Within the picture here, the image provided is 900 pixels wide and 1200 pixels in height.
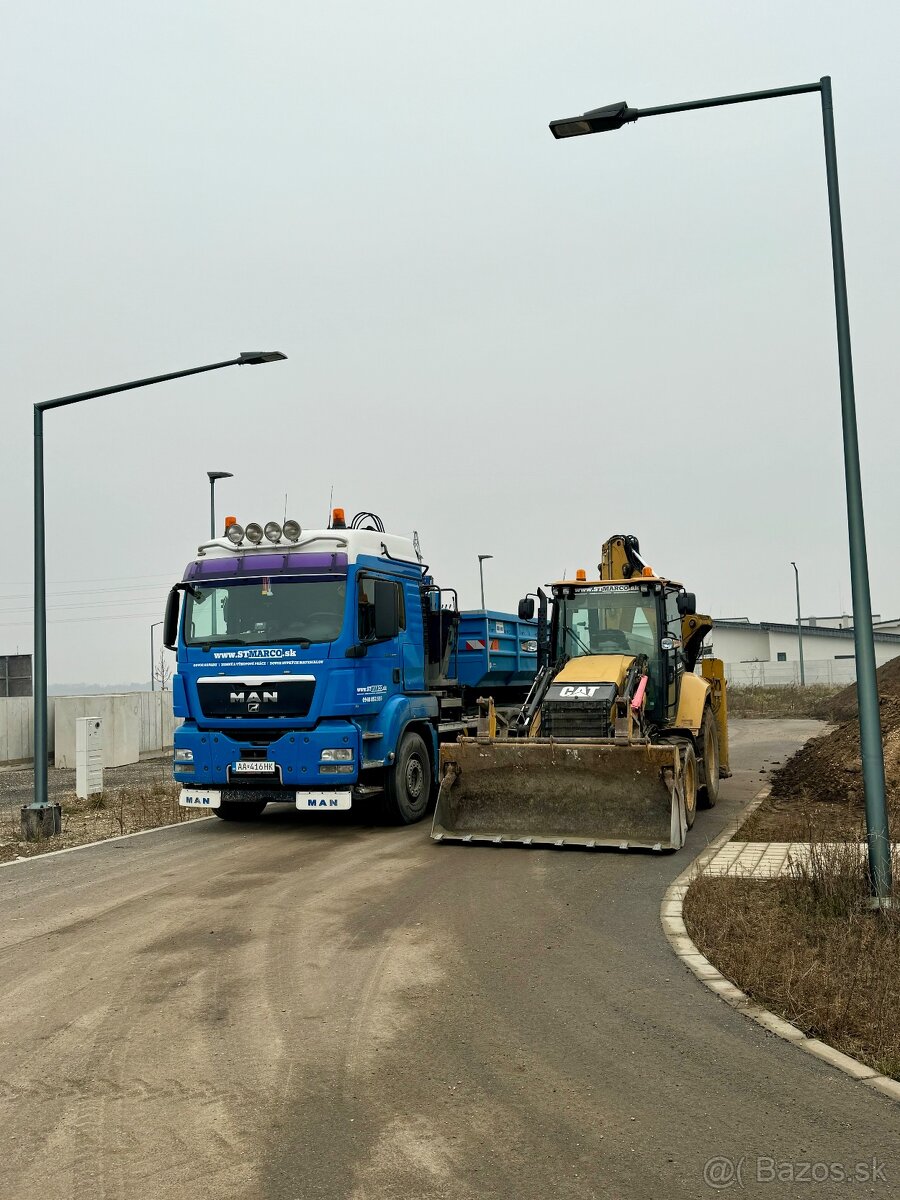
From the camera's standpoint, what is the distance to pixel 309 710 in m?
12.4

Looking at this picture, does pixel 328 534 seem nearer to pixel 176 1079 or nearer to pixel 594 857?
pixel 594 857

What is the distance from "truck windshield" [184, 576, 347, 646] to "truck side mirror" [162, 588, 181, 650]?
15 cm

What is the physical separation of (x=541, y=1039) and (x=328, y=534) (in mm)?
8324

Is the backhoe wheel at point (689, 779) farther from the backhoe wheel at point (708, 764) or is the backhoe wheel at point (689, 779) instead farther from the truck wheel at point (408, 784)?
the truck wheel at point (408, 784)

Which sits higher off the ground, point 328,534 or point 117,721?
point 328,534

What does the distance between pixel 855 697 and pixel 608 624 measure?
80.5 ft

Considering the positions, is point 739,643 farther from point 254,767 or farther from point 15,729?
point 254,767

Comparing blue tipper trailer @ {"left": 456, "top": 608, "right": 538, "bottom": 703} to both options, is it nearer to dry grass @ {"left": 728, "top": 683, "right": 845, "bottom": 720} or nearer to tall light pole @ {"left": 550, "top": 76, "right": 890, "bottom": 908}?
tall light pole @ {"left": 550, "top": 76, "right": 890, "bottom": 908}

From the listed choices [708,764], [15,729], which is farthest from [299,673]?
[15,729]

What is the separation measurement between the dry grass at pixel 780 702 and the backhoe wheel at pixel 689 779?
28.1 meters

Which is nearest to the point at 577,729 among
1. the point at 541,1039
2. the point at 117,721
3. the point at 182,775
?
the point at 182,775

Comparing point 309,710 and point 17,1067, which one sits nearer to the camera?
point 17,1067

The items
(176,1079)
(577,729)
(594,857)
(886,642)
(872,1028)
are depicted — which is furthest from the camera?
(886,642)

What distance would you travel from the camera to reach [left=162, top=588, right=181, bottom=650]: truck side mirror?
13.4m
